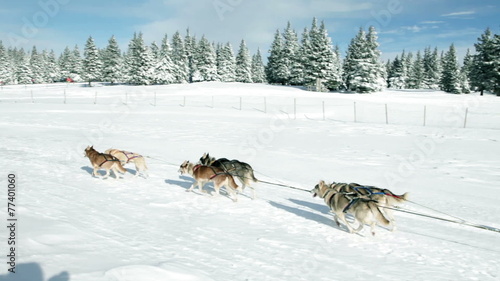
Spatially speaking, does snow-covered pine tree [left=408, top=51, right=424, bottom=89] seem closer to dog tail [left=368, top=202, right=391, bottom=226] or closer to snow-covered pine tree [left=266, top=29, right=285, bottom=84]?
snow-covered pine tree [left=266, top=29, right=285, bottom=84]

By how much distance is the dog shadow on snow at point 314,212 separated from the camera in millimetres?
7601

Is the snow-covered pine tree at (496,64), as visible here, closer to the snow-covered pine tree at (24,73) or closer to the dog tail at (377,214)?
the dog tail at (377,214)

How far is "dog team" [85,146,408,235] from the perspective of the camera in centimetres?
673

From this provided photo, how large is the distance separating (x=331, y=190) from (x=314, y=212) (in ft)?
3.05

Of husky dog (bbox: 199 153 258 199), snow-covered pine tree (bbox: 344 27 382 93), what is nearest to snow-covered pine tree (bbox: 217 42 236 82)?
snow-covered pine tree (bbox: 344 27 382 93)

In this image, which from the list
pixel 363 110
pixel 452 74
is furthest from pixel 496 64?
pixel 363 110

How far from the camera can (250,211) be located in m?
7.91

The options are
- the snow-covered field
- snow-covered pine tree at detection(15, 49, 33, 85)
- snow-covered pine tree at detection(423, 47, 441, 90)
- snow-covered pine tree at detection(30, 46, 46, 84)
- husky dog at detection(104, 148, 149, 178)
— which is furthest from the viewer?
snow-covered pine tree at detection(30, 46, 46, 84)

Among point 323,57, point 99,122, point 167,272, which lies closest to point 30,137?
point 99,122

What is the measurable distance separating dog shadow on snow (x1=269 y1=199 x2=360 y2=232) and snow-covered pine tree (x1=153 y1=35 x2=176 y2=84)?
69.1 m

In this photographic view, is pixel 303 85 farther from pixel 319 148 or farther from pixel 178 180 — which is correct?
pixel 178 180

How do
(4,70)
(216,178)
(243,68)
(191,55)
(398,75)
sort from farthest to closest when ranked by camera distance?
(4,70)
(398,75)
(243,68)
(191,55)
(216,178)

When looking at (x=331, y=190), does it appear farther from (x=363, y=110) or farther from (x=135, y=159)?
(x=363, y=110)

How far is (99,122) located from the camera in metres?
26.0
